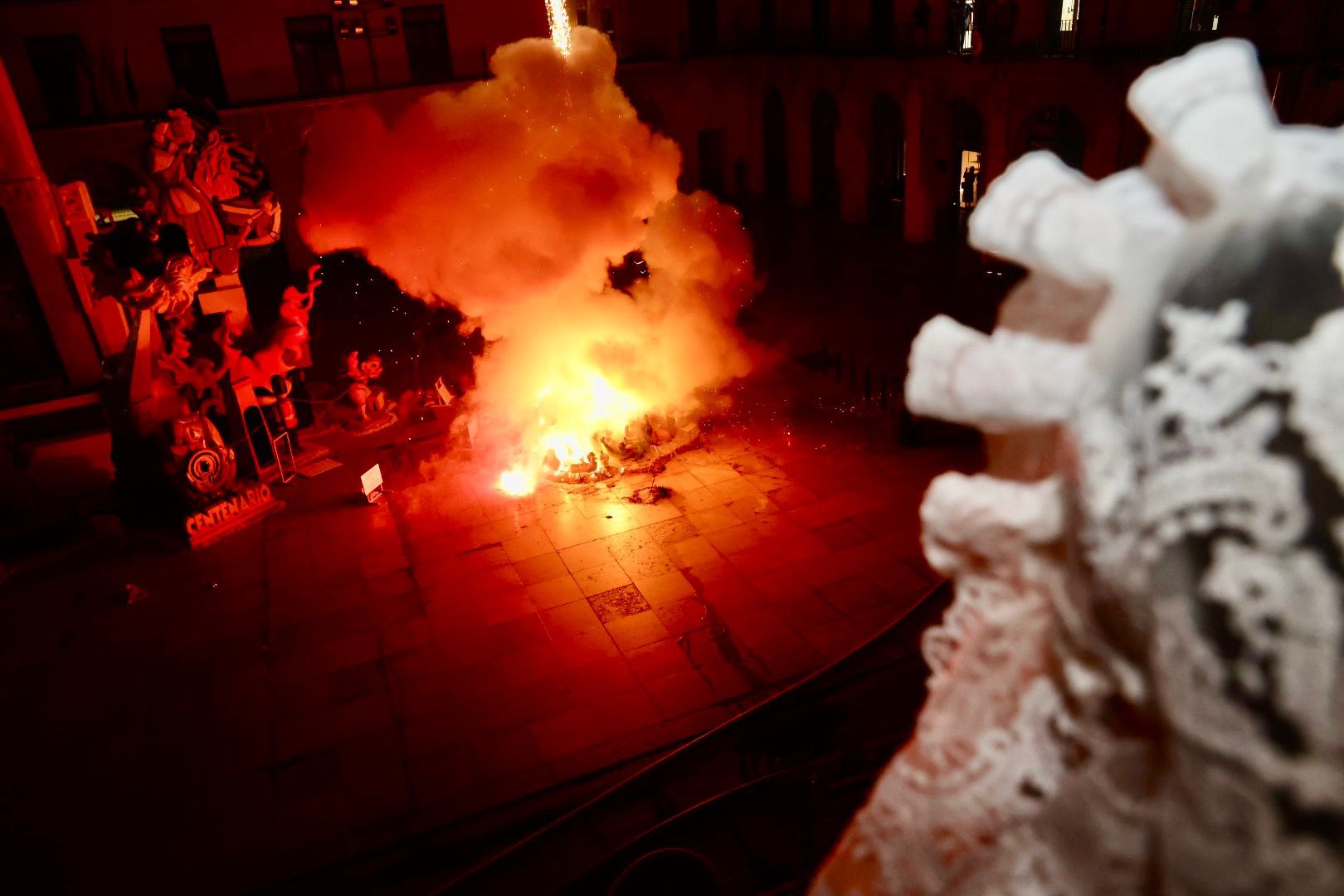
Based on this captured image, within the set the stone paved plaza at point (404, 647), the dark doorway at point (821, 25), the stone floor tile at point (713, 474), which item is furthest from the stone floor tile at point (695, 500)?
the dark doorway at point (821, 25)

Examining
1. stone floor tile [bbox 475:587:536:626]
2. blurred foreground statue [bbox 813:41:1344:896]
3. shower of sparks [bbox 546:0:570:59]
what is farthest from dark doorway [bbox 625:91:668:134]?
blurred foreground statue [bbox 813:41:1344:896]

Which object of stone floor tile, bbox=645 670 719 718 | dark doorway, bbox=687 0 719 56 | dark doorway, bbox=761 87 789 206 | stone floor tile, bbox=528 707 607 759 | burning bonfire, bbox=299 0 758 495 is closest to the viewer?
stone floor tile, bbox=528 707 607 759

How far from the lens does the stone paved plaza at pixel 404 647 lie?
6.89m

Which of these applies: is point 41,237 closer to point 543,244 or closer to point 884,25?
point 543,244

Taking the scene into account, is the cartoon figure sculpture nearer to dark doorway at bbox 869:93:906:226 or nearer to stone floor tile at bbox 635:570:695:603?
stone floor tile at bbox 635:570:695:603

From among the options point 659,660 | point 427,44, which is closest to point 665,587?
point 659,660

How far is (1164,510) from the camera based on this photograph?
1.20m

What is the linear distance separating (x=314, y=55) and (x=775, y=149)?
48.2 feet

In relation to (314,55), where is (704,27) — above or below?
below

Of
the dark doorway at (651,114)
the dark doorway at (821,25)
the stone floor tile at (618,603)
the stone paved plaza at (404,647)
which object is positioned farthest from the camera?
the dark doorway at (651,114)

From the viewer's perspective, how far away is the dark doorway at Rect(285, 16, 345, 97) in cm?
2339

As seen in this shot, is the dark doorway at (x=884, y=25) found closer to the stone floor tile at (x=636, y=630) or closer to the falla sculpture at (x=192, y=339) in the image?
the falla sculpture at (x=192, y=339)

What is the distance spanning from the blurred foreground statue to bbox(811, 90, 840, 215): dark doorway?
26.8 m

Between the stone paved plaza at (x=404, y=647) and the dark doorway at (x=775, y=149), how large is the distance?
20.6 m
